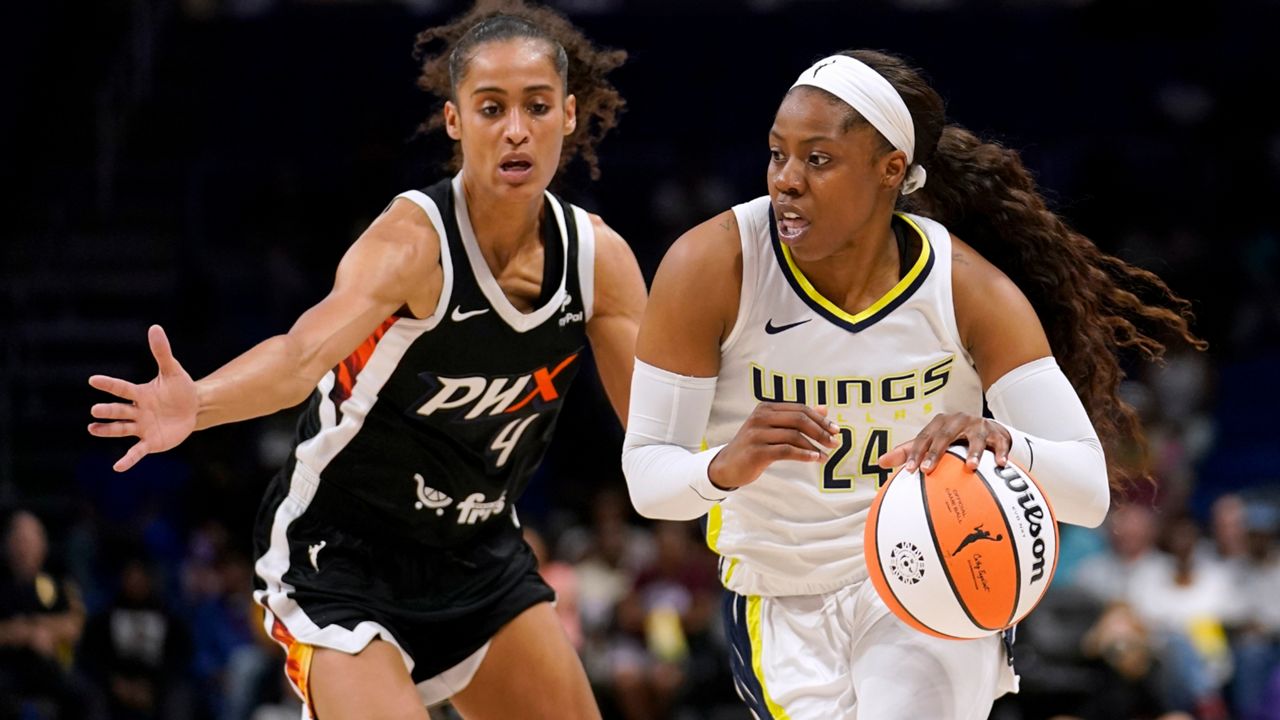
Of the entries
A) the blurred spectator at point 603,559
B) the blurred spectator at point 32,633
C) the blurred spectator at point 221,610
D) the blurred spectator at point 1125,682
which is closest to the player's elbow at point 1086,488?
the blurred spectator at point 1125,682

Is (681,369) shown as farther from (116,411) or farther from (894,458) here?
(116,411)

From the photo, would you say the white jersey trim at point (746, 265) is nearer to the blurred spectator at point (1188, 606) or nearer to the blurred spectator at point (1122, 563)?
the blurred spectator at point (1188, 606)

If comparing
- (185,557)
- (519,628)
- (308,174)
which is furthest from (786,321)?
(308,174)

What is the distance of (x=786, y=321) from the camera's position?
3.73 m

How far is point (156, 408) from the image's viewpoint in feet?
11.1

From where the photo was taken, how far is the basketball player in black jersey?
4059 millimetres

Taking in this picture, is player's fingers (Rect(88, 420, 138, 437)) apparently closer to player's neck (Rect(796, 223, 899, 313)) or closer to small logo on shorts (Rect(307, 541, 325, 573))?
small logo on shorts (Rect(307, 541, 325, 573))

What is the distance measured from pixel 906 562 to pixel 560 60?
66.0 inches

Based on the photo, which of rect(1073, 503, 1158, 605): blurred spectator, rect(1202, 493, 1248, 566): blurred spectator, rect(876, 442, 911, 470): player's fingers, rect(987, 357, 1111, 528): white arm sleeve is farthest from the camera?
rect(1202, 493, 1248, 566): blurred spectator

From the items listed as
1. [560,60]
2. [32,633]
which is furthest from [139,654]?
[560,60]

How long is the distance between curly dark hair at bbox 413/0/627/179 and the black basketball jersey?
1.18 feet

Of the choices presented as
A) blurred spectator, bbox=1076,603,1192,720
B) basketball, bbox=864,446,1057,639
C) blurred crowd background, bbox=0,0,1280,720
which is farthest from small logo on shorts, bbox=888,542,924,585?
blurred crowd background, bbox=0,0,1280,720

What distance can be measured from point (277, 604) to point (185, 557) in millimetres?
6451

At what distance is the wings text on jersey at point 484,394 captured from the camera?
4160 millimetres
